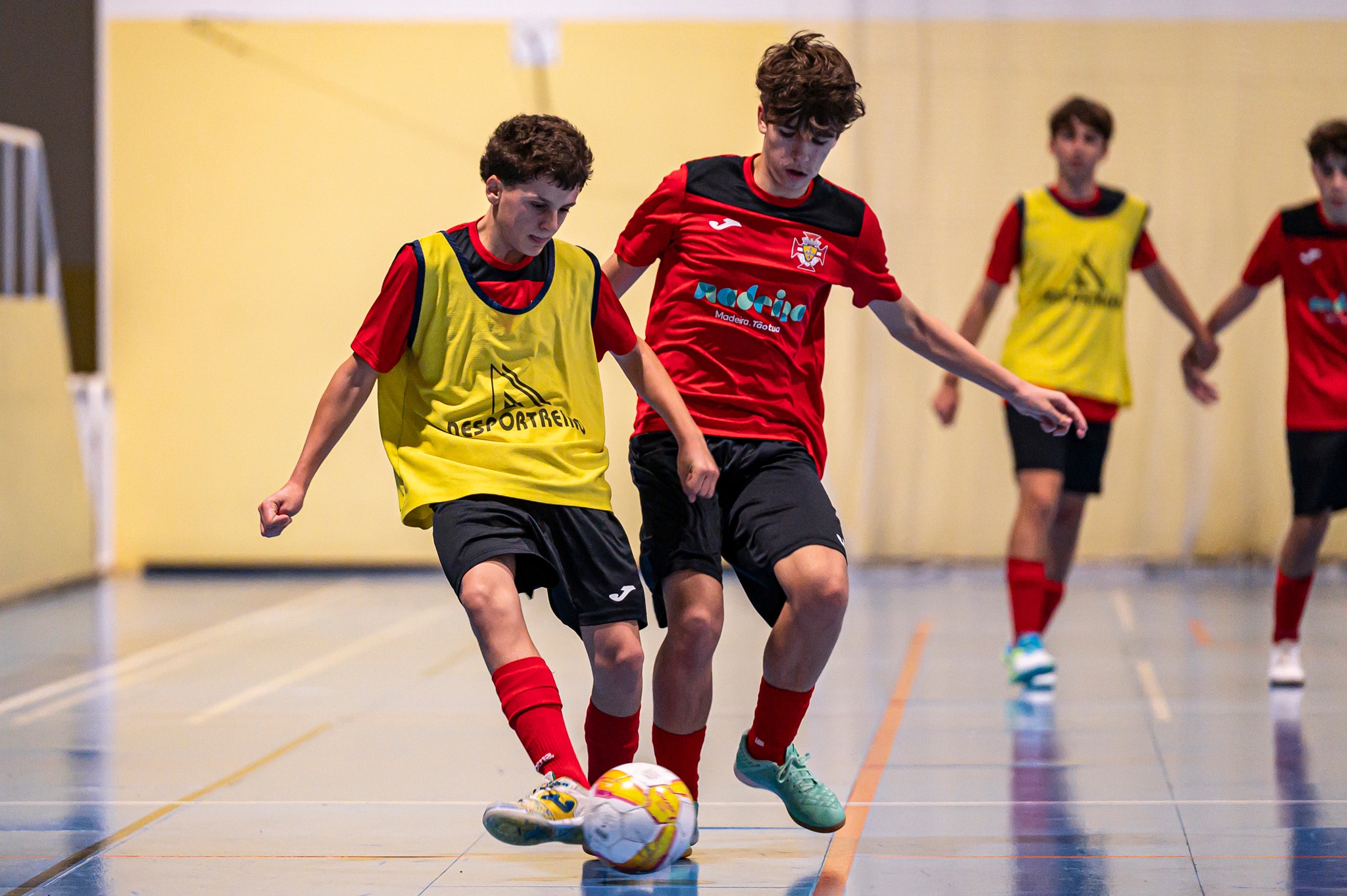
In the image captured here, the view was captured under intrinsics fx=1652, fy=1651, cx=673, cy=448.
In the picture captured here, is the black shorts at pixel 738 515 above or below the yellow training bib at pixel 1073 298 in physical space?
below

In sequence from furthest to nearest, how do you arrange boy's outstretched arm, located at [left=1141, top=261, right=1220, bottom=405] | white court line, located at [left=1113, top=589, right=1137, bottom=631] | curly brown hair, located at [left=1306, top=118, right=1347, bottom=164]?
white court line, located at [left=1113, top=589, right=1137, bottom=631] → boy's outstretched arm, located at [left=1141, top=261, right=1220, bottom=405] → curly brown hair, located at [left=1306, top=118, right=1347, bottom=164]

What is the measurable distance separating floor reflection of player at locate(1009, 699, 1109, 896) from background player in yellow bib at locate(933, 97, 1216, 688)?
747 millimetres

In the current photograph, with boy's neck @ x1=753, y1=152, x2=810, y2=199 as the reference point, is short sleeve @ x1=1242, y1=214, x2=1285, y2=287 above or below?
below

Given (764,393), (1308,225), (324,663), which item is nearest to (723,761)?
(764,393)

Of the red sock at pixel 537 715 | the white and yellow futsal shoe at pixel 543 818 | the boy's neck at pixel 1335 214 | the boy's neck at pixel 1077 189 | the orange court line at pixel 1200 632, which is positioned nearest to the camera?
the white and yellow futsal shoe at pixel 543 818

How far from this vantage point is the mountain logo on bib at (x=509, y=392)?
10.1 ft

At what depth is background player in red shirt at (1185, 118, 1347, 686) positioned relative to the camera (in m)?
5.09

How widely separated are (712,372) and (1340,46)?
670cm

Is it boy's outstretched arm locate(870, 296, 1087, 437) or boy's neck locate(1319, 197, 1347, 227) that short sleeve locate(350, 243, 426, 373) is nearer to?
boy's outstretched arm locate(870, 296, 1087, 437)

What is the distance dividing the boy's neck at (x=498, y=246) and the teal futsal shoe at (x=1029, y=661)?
2.72 meters

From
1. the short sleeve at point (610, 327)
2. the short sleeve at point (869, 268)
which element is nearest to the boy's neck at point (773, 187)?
the short sleeve at point (869, 268)

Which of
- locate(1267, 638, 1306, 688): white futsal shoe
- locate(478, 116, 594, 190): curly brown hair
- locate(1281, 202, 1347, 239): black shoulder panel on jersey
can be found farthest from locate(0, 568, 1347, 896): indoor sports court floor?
locate(1281, 202, 1347, 239): black shoulder panel on jersey

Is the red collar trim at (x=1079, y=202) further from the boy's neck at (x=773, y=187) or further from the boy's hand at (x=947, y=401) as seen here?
the boy's neck at (x=773, y=187)

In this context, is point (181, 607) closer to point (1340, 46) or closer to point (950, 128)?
point (950, 128)
